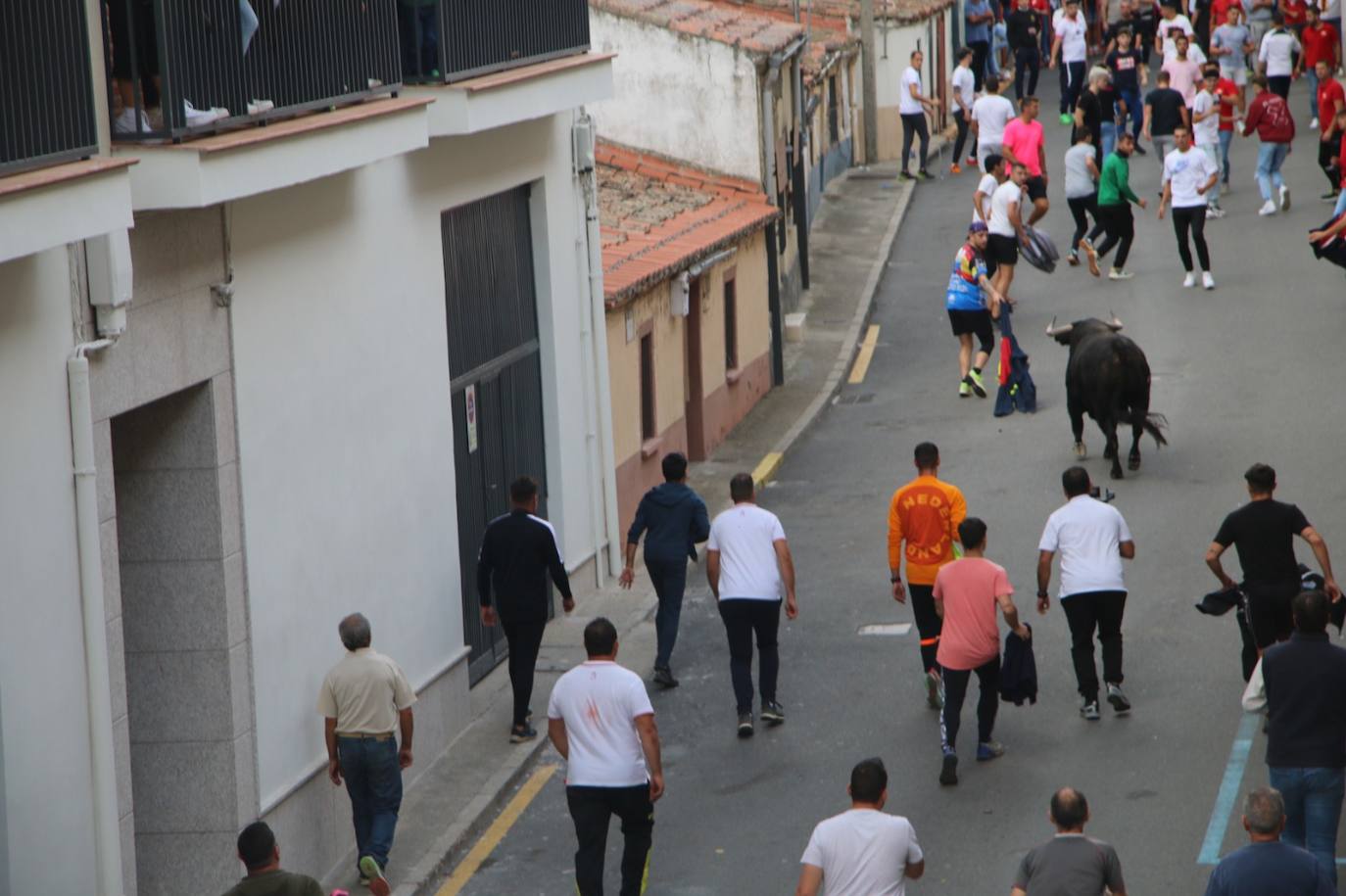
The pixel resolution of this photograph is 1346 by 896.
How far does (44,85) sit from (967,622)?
6.20 meters

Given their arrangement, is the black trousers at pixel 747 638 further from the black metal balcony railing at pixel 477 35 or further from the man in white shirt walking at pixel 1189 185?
the man in white shirt walking at pixel 1189 185

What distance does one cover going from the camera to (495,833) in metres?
12.7

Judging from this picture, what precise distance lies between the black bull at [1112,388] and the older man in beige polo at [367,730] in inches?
373

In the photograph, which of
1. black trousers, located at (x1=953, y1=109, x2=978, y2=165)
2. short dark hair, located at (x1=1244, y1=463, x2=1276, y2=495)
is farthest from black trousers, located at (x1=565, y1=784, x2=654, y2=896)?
black trousers, located at (x1=953, y1=109, x2=978, y2=165)

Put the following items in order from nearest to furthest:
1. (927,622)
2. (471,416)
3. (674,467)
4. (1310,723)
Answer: (1310,723)
(927,622)
(674,467)
(471,416)

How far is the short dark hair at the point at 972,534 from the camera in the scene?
12.5 metres

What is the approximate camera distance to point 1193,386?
22688 millimetres

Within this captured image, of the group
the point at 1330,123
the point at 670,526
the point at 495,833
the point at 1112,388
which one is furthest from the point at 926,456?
the point at 1330,123

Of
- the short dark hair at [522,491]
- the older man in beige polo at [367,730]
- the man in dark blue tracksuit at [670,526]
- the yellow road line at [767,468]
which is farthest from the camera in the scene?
the yellow road line at [767,468]

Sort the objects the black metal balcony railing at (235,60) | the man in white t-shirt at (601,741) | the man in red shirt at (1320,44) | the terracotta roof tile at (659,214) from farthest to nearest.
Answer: the man in red shirt at (1320,44), the terracotta roof tile at (659,214), the man in white t-shirt at (601,741), the black metal balcony railing at (235,60)

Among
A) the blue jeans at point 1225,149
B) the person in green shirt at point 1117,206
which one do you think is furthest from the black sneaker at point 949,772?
the blue jeans at point 1225,149

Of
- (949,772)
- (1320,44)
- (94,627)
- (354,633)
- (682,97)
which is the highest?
(682,97)

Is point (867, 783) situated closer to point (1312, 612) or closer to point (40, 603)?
point (1312, 612)

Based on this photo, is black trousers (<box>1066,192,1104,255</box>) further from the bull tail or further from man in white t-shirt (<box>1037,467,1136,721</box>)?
man in white t-shirt (<box>1037,467,1136,721</box>)
